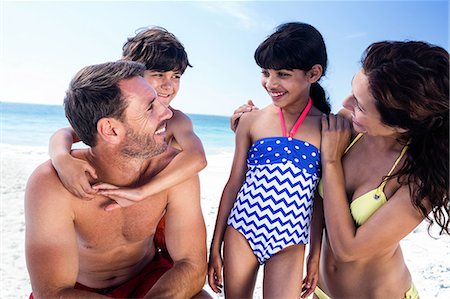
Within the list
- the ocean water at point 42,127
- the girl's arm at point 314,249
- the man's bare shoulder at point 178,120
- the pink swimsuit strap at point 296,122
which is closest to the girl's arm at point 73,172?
the man's bare shoulder at point 178,120

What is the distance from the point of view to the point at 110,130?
2.52 meters

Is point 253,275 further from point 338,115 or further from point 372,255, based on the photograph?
point 338,115

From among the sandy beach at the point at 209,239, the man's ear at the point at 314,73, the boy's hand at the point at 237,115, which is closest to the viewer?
the man's ear at the point at 314,73

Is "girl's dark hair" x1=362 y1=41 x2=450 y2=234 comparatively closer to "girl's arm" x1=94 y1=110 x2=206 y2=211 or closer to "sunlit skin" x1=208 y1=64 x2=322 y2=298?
"sunlit skin" x1=208 y1=64 x2=322 y2=298

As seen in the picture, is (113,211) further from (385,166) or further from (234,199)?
(385,166)

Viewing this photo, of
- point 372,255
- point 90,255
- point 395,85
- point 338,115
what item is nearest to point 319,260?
point 372,255

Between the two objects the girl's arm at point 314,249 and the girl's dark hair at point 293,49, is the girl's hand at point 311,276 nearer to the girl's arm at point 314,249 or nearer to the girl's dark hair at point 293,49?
the girl's arm at point 314,249

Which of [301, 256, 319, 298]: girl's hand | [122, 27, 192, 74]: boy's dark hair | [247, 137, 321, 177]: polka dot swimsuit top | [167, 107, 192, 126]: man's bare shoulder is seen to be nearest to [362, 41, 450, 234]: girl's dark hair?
[247, 137, 321, 177]: polka dot swimsuit top

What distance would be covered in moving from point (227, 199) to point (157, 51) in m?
1.24

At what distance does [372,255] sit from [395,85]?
2.78 feet

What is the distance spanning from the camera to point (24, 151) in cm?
1573

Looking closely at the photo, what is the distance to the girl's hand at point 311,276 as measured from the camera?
2.58 meters

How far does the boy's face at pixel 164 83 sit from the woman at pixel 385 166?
1.26 m

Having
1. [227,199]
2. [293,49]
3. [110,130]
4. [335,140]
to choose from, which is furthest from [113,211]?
[293,49]
